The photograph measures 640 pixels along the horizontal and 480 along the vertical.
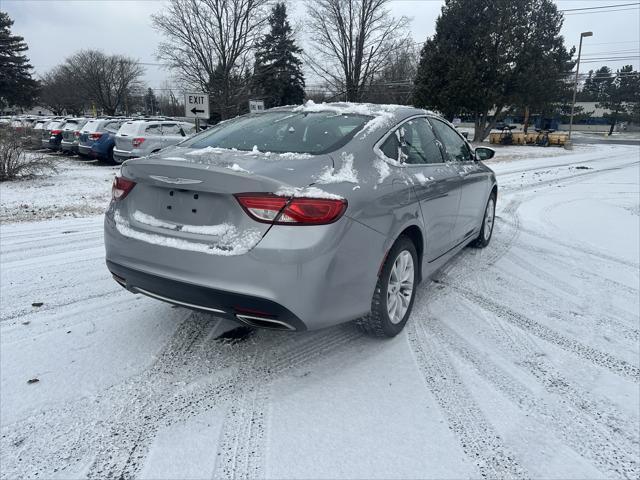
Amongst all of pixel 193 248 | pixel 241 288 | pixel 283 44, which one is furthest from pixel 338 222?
pixel 283 44

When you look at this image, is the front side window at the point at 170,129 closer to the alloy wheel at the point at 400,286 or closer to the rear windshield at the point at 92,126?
the rear windshield at the point at 92,126

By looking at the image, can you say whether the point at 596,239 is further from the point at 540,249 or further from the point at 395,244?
the point at 395,244

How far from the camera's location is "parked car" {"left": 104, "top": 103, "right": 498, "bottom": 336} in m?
2.28

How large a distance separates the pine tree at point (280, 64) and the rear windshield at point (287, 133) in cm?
3884

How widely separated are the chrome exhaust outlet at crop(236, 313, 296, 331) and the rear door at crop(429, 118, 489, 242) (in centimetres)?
233

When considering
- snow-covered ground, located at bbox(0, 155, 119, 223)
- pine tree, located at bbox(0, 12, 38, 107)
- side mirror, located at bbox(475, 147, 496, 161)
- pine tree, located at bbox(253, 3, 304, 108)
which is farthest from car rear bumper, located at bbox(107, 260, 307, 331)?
pine tree, located at bbox(0, 12, 38, 107)

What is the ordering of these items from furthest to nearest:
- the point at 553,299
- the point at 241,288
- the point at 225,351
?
1. the point at 553,299
2. the point at 225,351
3. the point at 241,288

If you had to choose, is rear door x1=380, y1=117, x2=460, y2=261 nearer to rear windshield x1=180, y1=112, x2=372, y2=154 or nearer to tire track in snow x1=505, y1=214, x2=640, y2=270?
rear windshield x1=180, y1=112, x2=372, y2=154

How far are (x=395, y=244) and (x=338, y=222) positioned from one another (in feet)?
2.39

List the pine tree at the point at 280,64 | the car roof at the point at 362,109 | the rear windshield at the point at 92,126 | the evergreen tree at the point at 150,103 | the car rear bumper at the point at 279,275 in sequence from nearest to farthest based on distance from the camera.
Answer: the car rear bumper at the point at 279,275 → the car roof at the point at 362,109 → the rear windshield at the point at 92,126 → the pine tree at the point at 280,64 → the evergreen tree at the point at 150,103

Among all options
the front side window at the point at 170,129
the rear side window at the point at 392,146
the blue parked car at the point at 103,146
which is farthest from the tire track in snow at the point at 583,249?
the blue parked car at the point at 103,146

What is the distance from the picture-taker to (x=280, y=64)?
141ft

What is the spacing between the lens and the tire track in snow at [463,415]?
6.75ft

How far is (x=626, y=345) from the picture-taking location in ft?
10.6
